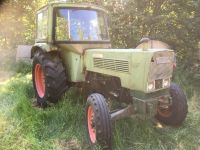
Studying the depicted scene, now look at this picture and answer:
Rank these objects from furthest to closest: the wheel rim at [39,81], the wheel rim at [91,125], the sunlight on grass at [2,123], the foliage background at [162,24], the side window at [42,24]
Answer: the foliage background at [162,24]
the wheel rim at [39,81]
the side window at [42,24]
the sunlight on grass at [2,123]
the wheel rim at [91,125]

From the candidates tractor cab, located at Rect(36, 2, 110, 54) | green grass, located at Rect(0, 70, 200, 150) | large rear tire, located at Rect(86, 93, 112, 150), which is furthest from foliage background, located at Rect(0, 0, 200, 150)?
tractor cab, located at Rect(36, 2, 110, 54)

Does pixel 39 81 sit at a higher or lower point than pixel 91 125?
higher

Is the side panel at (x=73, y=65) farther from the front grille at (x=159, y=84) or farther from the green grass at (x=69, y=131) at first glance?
the front grille at (x=159, y=84)

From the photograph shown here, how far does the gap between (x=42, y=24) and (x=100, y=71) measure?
75.3 inches

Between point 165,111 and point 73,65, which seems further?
point 73,65

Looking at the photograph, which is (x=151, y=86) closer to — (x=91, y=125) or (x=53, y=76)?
(x=91, y=125)

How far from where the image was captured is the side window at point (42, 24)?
5.64 meters

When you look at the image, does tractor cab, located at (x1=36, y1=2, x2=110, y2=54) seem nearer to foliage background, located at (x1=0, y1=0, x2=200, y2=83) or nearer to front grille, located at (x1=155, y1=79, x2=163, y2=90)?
front grille, located at (x1=155, y1=79, x2=163, y2=90)

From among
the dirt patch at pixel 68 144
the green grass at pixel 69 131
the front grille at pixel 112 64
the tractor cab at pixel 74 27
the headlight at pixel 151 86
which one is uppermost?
the tractor cab at pixel 74 27

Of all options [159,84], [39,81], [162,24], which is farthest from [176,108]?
[162,24]

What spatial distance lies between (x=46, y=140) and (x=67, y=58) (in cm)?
158

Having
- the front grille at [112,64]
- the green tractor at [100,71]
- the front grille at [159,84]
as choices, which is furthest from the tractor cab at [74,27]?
the front grille at [159,84]

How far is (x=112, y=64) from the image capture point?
4305 millimetres

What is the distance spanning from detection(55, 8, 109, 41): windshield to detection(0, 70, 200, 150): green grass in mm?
1119
